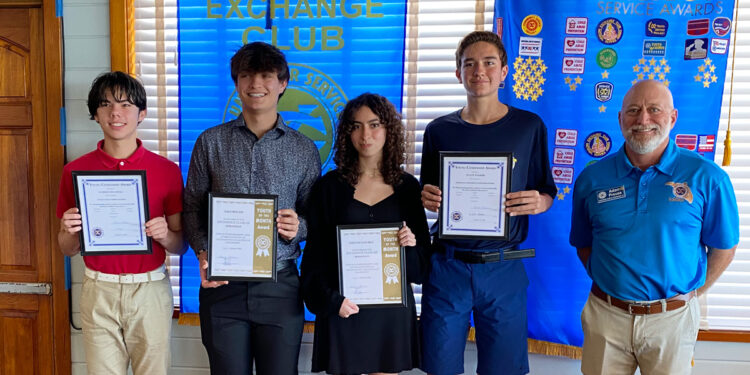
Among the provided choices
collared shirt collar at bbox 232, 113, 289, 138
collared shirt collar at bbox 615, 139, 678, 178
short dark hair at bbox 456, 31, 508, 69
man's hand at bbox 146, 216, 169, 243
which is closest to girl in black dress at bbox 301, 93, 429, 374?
collared shirt collar at bbox 232, 113, 289, 138

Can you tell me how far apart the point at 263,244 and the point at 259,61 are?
77 cm

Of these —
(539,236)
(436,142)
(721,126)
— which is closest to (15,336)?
(436,142)

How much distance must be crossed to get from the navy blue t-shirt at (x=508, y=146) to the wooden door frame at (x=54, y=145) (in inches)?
85.6

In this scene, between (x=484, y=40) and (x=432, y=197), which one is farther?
(x=484, y=40)

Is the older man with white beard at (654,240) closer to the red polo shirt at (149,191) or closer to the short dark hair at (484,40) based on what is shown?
the short dark hair at (484,40)

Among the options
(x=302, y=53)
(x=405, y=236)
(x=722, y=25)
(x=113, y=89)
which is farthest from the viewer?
(x=302, y=53)

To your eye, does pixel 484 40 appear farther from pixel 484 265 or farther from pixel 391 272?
pixel 391 272

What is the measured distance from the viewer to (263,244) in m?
1.91

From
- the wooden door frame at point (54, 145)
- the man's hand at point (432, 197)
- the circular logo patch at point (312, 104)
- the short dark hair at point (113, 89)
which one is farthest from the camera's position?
the wooden door frame at point (54, 145)

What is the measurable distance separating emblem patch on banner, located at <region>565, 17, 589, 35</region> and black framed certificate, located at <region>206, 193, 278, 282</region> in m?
1.78

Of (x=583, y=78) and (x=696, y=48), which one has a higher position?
(x=696, y=48)

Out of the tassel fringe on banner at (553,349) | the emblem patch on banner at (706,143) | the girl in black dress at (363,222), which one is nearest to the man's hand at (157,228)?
the girl in black dress at (363,222)

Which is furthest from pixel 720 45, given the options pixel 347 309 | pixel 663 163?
pixel 347 309

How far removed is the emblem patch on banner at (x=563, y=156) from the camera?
253cm
